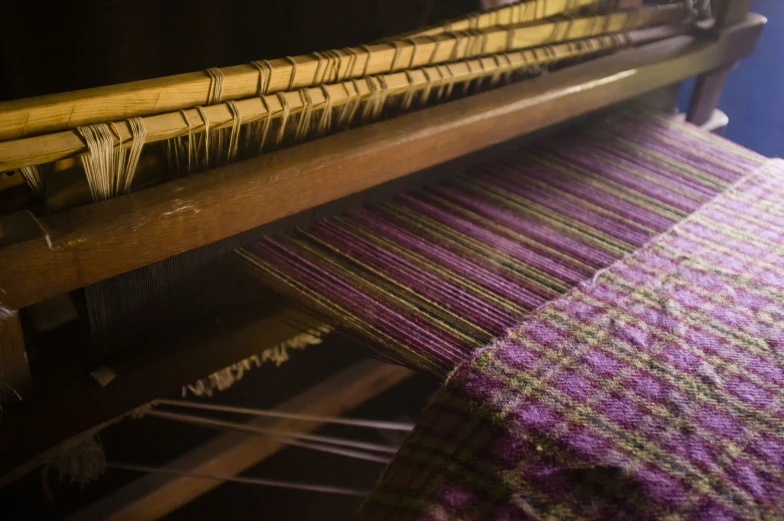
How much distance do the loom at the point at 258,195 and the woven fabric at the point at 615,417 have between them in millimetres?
72

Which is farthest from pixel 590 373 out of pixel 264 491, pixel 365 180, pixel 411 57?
pixel 264 491

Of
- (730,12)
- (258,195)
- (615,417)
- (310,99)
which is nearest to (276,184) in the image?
(258,195)

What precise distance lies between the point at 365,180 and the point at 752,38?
120 cm

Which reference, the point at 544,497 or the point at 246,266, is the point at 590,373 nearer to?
the point at 544,497

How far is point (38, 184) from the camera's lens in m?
0.78

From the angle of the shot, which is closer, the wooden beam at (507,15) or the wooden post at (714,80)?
the wooden beam at (507,15)

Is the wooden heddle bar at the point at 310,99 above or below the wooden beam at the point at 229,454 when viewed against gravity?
above

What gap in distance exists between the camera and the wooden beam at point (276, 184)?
73 centimetres

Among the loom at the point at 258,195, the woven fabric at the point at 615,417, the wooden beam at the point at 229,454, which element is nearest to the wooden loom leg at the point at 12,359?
the loom at the point at 258,195

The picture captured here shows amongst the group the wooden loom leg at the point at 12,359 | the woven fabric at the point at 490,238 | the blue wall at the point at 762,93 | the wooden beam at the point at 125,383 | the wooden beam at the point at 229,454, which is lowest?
the wooden beam at the point at 229,454

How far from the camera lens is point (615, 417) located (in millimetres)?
742

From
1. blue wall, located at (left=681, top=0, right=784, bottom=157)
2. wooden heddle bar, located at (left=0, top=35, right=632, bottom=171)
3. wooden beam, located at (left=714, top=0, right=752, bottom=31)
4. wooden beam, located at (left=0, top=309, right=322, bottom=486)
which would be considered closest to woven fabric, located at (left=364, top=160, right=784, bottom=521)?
wooden beam, located at (left=0, top=309, right=322, bottom=486)

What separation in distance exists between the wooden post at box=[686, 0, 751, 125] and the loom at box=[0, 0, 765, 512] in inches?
13.6

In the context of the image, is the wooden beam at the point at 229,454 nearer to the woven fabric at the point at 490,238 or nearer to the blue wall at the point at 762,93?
the woven fabric at the point at 490,238
